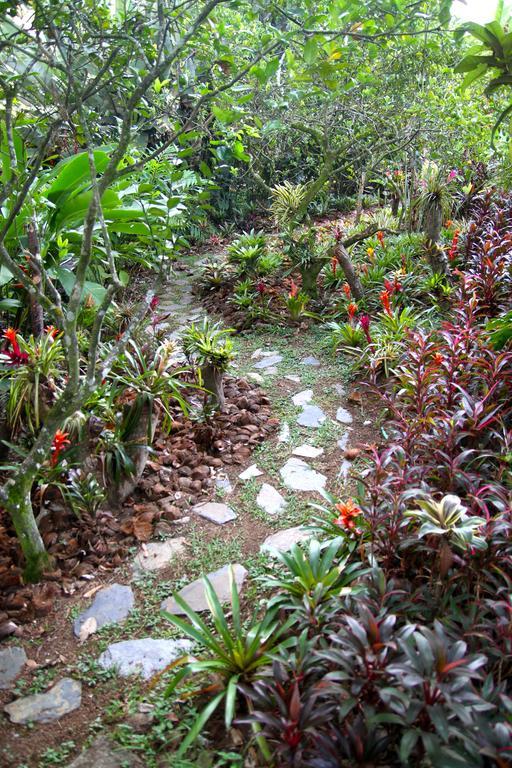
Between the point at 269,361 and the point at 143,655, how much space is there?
2.70 metres

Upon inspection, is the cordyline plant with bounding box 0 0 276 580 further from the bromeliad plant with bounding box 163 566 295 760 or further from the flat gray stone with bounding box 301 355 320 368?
the flat gray stone with bounding box 301 355 320 368

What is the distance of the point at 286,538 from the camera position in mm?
2377

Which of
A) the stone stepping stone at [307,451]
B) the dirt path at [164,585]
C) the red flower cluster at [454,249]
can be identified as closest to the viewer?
the dirt path at [164,585]

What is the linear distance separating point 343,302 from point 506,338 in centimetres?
199

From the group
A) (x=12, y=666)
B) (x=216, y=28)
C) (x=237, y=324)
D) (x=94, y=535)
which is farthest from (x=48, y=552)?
(x=237, y=324)

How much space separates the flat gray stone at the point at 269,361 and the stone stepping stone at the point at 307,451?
47.9 inches

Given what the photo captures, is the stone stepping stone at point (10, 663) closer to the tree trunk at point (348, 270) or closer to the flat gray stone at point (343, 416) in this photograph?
the flat gray stone at point (343, 416)

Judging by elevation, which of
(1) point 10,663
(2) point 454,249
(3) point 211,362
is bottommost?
(1) point 10,663

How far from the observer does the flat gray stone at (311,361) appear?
164 inches

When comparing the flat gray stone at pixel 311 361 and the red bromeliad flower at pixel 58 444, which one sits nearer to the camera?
the red bromeliad flower at pixel 58 444

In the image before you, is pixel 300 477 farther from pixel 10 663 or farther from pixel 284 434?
pixel 10 663

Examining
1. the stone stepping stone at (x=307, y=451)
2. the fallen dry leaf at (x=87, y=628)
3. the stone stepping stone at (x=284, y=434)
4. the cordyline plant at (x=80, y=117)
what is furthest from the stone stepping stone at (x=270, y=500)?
the cordyline plant at (x=80, y=117)

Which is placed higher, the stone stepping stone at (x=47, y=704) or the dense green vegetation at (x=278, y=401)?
the dense green vegetation at (x=278, y=401)

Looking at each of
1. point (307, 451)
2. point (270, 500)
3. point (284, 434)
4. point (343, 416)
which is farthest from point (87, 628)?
point (343, 416)
